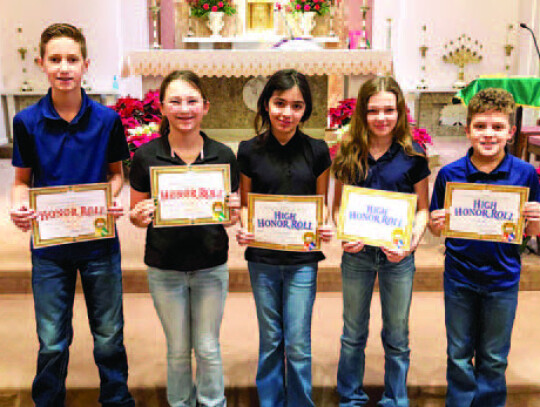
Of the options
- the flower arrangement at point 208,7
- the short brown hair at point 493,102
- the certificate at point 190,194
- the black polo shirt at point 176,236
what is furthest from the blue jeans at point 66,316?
the flower arrangement at point 208,7

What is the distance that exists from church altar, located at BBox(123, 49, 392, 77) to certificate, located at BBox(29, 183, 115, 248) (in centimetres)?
496

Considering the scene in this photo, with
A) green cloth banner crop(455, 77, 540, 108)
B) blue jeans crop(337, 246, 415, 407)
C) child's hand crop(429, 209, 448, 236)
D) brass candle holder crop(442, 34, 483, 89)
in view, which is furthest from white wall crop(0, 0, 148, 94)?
child's hand crop(429, 209, 448, 236)

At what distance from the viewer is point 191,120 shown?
2.15m

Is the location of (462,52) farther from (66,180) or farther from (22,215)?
(22,215)

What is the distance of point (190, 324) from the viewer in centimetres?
228

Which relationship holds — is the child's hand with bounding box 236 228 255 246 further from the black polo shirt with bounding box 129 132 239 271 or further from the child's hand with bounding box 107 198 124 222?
the child's hand with bounding box 107 198 124 222

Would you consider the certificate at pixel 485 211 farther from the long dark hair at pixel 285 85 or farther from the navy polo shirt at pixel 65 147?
the navy polo shirt at pixel 65 147

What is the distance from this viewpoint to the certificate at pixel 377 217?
217cm

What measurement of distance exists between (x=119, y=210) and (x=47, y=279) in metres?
0.38

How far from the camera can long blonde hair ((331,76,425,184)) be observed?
224 centimetres

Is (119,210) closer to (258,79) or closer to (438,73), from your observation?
(258,79)

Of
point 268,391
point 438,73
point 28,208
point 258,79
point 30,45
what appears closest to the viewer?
point 28,208

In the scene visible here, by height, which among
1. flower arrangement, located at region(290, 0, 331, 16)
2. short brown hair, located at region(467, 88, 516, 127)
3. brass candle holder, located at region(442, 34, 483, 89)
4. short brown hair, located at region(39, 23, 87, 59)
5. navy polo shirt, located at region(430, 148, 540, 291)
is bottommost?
navy polo shirt, located at region(430, 148, 540, 291)

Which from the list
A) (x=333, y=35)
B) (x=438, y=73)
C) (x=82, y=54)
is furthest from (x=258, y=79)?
(x=82, y=54)
